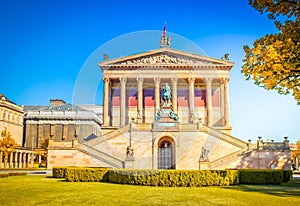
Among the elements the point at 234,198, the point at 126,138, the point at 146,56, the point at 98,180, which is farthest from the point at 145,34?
the point at 146,56

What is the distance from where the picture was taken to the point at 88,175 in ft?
82.7

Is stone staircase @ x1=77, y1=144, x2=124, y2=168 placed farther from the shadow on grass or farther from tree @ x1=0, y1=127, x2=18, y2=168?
tree @ x1=0, y1=127, x2=18, y2=168

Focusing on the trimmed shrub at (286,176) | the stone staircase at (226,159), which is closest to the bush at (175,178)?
the trimmed shrub at (286,176)

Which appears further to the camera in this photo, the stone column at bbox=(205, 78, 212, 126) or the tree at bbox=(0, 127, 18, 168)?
the tree at bbox=(0, 127, 18, 168)

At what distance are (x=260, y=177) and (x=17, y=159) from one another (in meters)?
63.6

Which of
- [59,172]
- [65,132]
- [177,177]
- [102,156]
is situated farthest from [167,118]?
[65,132]

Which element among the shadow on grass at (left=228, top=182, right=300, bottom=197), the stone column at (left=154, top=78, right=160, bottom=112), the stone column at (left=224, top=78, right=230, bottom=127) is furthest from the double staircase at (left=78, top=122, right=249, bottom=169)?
the shadow on grass at (left=228, top=182, right=300, bottom=197)

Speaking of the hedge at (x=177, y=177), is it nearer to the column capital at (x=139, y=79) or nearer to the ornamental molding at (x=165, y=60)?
the column capital at (x=139, y=79)

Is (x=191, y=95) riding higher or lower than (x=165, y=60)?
lower

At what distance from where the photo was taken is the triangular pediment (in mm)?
58531

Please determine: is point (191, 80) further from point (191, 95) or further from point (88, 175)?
point (88, 175)

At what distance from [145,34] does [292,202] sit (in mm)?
15141

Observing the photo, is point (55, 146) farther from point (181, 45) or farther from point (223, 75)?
point (223, 75)

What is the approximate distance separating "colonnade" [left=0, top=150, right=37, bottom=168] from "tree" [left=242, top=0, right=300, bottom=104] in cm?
6079
